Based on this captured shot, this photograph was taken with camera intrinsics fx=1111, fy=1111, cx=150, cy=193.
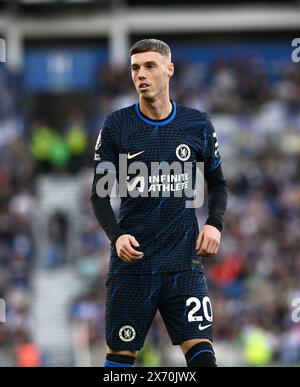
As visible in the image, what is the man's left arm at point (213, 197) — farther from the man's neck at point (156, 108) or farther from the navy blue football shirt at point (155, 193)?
the man's neck at point (156, 108)

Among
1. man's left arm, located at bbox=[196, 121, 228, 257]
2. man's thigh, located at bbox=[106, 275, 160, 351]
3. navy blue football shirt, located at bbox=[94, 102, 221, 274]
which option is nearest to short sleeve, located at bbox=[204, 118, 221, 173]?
man's left arm, located at bbox=[196, 121, 228, 257]

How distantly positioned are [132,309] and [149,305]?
10 cm

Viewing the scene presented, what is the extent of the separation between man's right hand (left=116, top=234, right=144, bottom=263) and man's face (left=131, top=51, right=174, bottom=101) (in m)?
0.88

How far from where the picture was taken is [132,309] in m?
6.65

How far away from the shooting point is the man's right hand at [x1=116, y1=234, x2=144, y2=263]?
639 centimetres

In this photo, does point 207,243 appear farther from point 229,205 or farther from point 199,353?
point 229,205

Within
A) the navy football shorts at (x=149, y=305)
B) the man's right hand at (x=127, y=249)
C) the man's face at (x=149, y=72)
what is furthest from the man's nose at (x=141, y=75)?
the navy football shorts at (x=149, y=305)

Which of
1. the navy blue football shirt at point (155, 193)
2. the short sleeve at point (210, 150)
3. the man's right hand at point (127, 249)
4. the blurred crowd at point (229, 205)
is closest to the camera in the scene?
the man's right hand at point (127, 249)

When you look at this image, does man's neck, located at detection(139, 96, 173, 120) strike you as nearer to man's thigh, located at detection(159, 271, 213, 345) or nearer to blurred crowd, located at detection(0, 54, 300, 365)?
man's thigh, located at detection(159, 271, 213, 345)

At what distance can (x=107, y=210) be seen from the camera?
21.8 feet

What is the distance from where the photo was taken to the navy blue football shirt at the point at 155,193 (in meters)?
6.65

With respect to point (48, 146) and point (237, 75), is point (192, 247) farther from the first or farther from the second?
point (237, 75)

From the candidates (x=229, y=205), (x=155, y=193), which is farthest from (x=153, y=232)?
(x=229, y=205)

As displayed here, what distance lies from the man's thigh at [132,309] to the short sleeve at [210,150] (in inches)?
31.7
